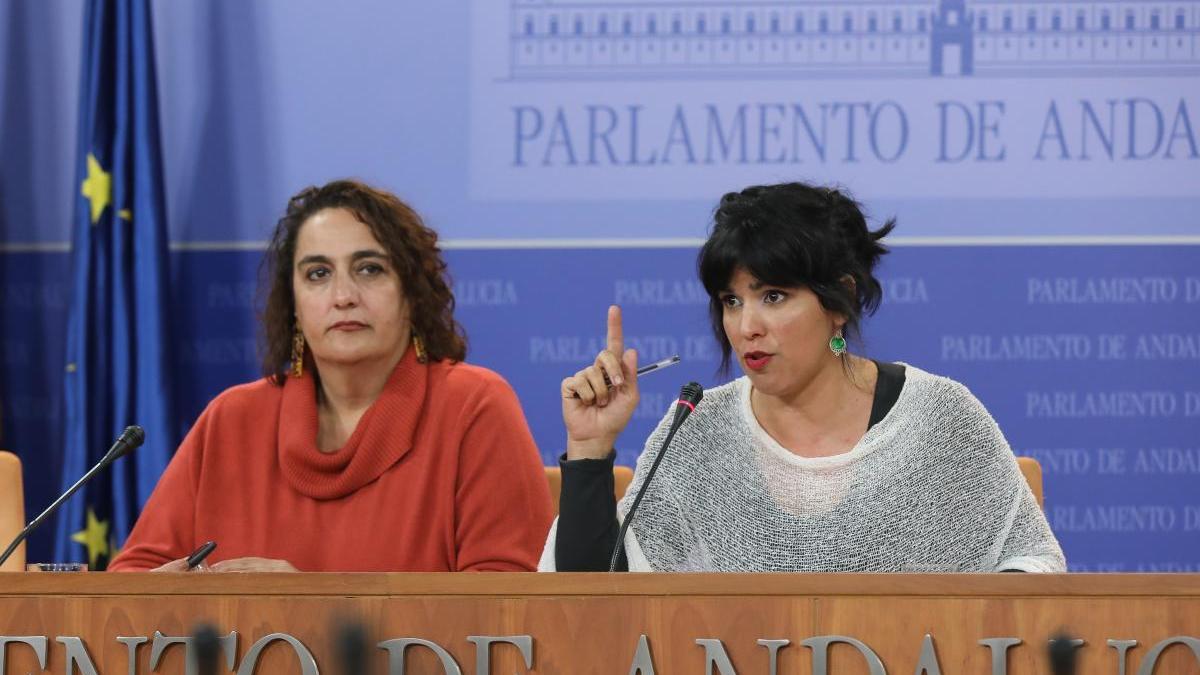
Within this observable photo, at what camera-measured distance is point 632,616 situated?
165 centimetres

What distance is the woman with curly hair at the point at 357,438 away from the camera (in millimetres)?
2633

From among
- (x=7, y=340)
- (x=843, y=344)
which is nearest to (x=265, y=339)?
(x=843, y=344)

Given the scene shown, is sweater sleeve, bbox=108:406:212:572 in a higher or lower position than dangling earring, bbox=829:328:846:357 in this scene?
lower

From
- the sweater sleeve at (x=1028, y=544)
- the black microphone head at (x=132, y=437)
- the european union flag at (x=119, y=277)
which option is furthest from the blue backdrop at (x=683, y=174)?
the black microphone head at (x=132, y=437)

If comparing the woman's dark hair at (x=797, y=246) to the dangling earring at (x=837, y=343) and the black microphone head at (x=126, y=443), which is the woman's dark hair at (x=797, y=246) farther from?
the black microphone head at (x=126, y=443)

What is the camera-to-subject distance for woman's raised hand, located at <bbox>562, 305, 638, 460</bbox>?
7.16 feet

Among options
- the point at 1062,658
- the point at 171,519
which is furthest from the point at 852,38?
the point at 1062,658

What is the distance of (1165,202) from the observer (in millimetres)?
3809

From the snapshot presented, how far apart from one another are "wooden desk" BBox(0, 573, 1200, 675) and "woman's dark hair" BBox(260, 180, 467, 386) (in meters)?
1.19

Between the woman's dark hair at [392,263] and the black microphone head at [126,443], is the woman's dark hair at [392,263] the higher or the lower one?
the higher one

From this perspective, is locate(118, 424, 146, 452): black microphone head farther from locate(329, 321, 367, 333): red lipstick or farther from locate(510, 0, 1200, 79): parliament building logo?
locate(510, 0, 1200, 79): parliament building logo

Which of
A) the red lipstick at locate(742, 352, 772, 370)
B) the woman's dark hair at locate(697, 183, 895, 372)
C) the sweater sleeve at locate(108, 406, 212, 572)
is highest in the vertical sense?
the woman's dark hair at locate(697, 183, 895, 372)

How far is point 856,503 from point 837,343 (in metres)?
0.26

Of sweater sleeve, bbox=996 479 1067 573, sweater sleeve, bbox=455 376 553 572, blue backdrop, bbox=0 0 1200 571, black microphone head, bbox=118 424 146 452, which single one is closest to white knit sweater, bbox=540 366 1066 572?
sweater sleeve, bbox=996 479 1067 573
